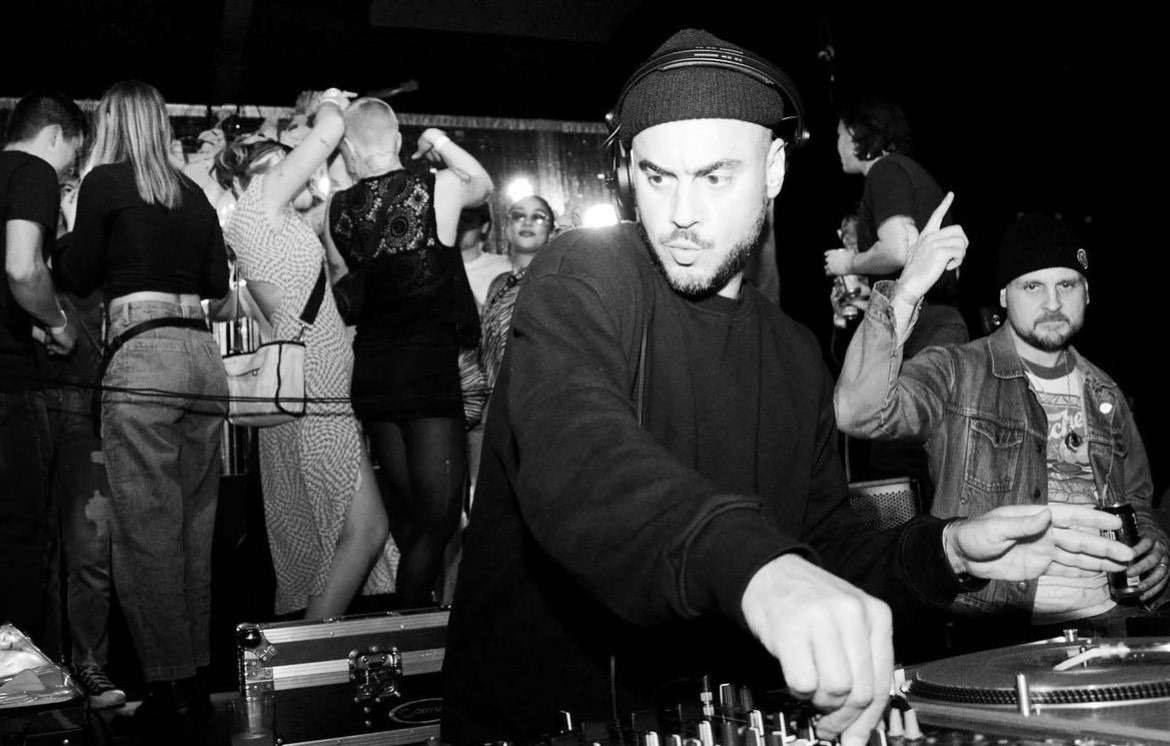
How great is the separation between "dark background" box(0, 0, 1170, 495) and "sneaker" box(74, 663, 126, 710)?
3936mm

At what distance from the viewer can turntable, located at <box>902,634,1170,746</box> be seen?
0.82 m

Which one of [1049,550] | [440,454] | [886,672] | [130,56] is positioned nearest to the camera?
[886,672]

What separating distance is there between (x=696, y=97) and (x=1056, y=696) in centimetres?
76

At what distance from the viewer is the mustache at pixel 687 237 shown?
4.34 feet

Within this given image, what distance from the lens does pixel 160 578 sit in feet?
9.87

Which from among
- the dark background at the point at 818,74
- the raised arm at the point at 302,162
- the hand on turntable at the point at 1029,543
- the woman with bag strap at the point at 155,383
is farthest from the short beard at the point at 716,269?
the dark background at the point at 818,74

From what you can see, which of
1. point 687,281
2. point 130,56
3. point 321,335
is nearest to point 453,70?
point 130,56

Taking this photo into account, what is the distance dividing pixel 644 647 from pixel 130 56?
635cm

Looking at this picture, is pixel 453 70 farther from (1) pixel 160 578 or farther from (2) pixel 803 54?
(1) pixel 160 578

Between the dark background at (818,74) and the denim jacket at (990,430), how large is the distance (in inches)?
92.3

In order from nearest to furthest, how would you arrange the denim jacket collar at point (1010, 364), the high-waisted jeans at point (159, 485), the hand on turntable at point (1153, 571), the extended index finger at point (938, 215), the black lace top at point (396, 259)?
the hand on turntable at point (1153, 571)
the extended index finger at point (938, 215)
the denim jacket collar at point (1010, 364)
the high-waisted jeans at point (159, 485)
the black lace top at point (396, 259)

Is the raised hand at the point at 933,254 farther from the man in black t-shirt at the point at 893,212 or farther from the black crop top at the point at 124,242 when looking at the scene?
the black crop top at the point at 124,242

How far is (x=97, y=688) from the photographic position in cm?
317

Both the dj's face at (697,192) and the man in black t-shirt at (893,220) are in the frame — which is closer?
the dj's face at (697,192)
